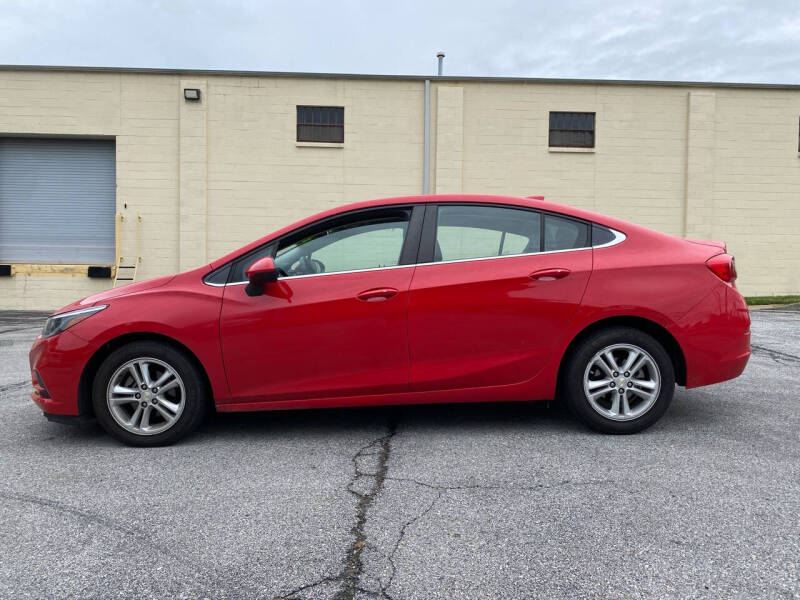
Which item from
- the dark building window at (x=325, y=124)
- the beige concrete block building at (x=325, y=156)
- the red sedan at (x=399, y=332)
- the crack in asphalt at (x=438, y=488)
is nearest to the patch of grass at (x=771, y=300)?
the beige concrete block building at (x=325, y=156)

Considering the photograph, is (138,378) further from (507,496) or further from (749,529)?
(749,529)

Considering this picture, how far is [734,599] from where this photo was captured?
1993mm

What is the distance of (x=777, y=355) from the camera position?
7.16 metres

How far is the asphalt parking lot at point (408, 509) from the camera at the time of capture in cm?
215

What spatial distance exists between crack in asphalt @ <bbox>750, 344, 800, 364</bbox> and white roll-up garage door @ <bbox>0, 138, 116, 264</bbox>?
568 inches

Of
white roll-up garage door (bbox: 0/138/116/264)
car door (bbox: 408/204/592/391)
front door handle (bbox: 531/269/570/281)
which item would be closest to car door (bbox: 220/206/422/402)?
car door (bbox: 408/204/592/391)

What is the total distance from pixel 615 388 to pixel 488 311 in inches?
37.7

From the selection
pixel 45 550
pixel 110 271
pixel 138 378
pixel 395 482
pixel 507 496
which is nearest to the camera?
pixel 45 550

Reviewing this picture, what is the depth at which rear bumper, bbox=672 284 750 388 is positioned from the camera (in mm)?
3775

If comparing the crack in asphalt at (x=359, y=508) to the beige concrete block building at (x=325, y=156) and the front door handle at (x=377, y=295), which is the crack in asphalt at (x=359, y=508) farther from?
the beige concrete block building at (x=325, y=156)

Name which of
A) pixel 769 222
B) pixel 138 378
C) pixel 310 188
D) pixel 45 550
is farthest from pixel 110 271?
pixel 769 222

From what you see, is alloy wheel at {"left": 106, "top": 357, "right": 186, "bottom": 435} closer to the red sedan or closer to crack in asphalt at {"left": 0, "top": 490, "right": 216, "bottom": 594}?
the red sedan

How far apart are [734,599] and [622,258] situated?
2.25 metres

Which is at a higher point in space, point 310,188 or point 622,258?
point 310,188
